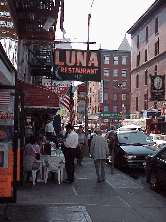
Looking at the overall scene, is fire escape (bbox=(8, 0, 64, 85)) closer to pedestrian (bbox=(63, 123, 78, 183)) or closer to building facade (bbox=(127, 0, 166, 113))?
pedestrian (bbox=(63, 123, 78, 183))

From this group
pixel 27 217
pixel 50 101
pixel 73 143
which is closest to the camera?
pixel 27 217

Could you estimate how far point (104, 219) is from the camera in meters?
→ 6.57

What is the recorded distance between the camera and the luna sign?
15453mm

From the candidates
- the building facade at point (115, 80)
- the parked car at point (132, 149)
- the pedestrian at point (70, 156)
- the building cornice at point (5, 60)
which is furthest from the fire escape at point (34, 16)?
the building facade at point (115, 80)

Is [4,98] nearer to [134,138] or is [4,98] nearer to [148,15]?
[134,138]

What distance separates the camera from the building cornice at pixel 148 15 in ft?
142

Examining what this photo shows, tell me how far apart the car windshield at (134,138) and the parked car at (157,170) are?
5.39 metres

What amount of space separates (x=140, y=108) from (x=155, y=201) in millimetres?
42739

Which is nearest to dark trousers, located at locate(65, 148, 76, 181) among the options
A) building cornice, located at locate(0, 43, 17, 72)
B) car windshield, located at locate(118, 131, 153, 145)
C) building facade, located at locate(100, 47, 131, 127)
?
building cornice, located at locate(0, 43, 17, 72)

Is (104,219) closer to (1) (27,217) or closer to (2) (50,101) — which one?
(1) (27,217)

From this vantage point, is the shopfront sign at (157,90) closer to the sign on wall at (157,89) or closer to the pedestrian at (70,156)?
the sign on wall at (157,89)

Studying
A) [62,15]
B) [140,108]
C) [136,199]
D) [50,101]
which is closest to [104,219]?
[136,199]

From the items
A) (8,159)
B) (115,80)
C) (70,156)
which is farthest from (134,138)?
(115,80)

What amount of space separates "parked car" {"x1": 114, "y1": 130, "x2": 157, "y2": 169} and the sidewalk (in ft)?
10.0
